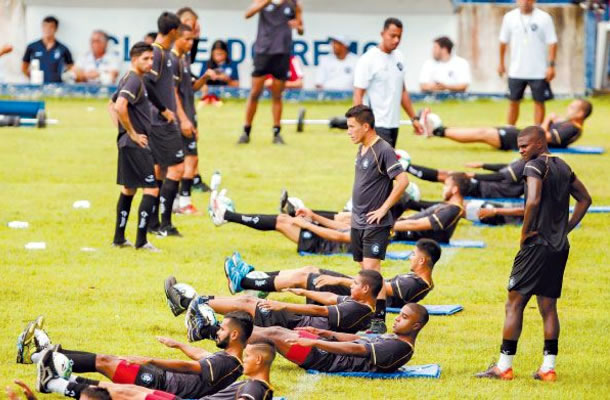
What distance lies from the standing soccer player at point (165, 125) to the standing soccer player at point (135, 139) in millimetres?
660

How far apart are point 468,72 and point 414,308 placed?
1731cm

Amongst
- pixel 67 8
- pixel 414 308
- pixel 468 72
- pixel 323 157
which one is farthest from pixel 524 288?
pixel 67 8

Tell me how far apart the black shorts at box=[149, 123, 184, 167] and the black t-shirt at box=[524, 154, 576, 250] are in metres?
6.32

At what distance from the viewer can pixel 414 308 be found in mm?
11203

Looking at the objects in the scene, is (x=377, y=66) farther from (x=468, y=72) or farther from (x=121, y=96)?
(x=468, y=72)

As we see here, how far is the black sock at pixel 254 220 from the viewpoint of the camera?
614 inches

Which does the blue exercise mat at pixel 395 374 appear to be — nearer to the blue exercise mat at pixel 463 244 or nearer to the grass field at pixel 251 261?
the grass field at pixel 251 261

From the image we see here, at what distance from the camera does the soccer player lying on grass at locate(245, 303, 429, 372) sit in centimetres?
1089

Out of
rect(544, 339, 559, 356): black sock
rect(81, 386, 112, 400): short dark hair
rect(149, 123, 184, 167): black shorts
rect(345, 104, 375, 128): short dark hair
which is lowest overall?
rect(544, 339, 559, 356): black sock

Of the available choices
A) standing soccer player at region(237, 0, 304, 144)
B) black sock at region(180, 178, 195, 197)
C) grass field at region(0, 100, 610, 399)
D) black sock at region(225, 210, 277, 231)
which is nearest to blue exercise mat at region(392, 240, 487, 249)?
grass field at region(0, 100, 610, 399)

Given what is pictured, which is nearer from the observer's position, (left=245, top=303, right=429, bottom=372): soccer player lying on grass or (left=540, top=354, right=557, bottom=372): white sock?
(left=245, top=303, right=429, bottom=372): soccer player lying on grass

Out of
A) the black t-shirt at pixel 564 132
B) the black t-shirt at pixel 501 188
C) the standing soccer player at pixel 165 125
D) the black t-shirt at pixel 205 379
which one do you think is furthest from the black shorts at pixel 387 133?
the black t-shirt at pixel 205 379

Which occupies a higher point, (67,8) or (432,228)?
(67,8)

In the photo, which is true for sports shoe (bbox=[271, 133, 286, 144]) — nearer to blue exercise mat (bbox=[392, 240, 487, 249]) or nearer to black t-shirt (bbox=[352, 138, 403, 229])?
blue exercise mat (bbox=[392, 240, 487, 249])
